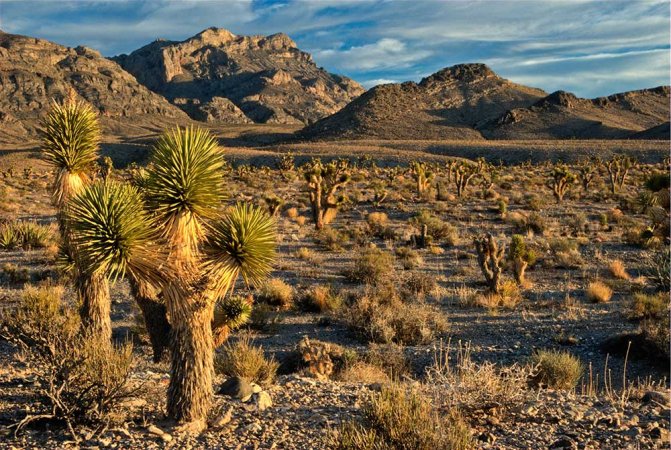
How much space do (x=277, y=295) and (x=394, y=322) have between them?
11.2 ft

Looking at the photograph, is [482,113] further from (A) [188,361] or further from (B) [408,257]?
(A) [188,361]

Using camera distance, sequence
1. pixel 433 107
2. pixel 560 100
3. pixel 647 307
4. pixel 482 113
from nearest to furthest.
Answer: pixel 647 307
pixel 560 100
pixel 482 113
pixel 433 107

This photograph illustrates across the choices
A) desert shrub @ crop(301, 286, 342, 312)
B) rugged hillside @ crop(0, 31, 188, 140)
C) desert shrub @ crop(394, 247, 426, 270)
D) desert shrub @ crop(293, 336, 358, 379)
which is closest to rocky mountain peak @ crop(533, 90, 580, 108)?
rugged hillside @ crop(0, 31, 188, 140)

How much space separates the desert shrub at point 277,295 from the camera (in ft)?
42.0

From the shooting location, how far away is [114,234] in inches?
211

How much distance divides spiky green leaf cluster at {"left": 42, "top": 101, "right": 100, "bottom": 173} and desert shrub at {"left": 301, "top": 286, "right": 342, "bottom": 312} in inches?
236

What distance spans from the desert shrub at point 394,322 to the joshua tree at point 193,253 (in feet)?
16.1

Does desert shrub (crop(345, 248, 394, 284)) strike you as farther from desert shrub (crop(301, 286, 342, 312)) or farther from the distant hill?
the distant hill

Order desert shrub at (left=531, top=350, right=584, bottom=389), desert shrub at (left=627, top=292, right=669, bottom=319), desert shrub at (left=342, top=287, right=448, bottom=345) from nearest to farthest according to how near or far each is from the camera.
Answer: desert shrub at (left=531, top=350, right=584, bottom=389) < desert shrub at (left=342, top=287, right=448, bottom=345) < desert shrub at (left=627, top=292, right=669, bottom=319)

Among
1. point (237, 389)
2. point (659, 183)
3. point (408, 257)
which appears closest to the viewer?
point (237, 389)

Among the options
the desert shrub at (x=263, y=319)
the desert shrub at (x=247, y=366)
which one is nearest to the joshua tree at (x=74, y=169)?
the desert shrub at (x=247, y=366)

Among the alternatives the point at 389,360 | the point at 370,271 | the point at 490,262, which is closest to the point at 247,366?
the point at 389,360

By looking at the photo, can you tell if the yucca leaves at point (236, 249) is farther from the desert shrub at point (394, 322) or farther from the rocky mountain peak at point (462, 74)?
the rocky mountain peak at point (462, 74)

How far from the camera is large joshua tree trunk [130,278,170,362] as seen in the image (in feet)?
26.4
